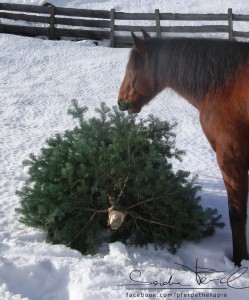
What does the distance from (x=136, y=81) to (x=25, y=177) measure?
6.74 ft

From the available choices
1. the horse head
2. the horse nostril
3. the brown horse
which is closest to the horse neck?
the brown horse

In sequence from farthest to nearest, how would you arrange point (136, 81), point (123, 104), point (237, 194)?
point (123, 104), point (136, 81), point (237, 194)

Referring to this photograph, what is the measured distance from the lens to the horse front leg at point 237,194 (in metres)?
3.31

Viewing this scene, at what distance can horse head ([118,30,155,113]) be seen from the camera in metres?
3.86

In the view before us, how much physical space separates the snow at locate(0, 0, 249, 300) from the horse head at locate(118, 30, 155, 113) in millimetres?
1070

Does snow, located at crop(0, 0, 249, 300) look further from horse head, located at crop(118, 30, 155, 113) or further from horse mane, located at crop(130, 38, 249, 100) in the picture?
horse mane, located at crop(130, 38, 249, 100)

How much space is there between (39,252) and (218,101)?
5.98 feet

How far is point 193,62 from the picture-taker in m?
3.54

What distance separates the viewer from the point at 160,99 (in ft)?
34.9
